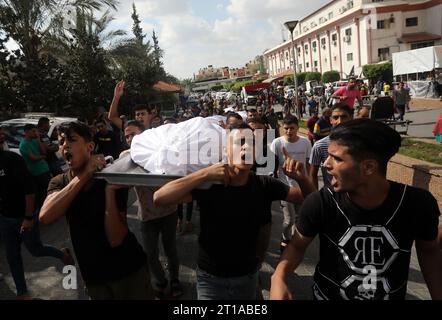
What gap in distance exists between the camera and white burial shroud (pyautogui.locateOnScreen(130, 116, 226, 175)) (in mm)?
2285

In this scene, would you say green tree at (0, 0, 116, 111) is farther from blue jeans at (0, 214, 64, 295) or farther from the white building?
the white building

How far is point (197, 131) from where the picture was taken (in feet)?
8.13

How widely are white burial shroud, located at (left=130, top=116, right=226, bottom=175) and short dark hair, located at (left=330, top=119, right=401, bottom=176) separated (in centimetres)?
84

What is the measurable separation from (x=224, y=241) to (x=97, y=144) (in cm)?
422

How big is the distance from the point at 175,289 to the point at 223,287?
61.4 inches

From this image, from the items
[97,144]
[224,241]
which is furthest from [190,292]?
[97,144]

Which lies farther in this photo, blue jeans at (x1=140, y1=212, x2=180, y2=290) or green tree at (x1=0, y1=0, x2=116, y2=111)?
green tree at (x1=0, y1=0, x2=116, y2=111)

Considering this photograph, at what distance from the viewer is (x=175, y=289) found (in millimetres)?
3689

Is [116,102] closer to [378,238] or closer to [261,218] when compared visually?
[261,218]

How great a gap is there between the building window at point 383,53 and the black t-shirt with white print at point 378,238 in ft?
153

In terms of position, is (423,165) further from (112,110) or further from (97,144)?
(97,144)

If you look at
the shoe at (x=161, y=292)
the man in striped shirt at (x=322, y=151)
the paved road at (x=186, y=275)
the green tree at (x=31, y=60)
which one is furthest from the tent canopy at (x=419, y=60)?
the shoe at (x=161, y=292)

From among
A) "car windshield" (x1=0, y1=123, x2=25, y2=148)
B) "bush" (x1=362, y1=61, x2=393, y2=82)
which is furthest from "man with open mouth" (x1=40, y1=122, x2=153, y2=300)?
"bush" (x1=362, y1=61, x2=393, y2=82)

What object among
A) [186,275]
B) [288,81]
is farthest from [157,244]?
[288,81]
